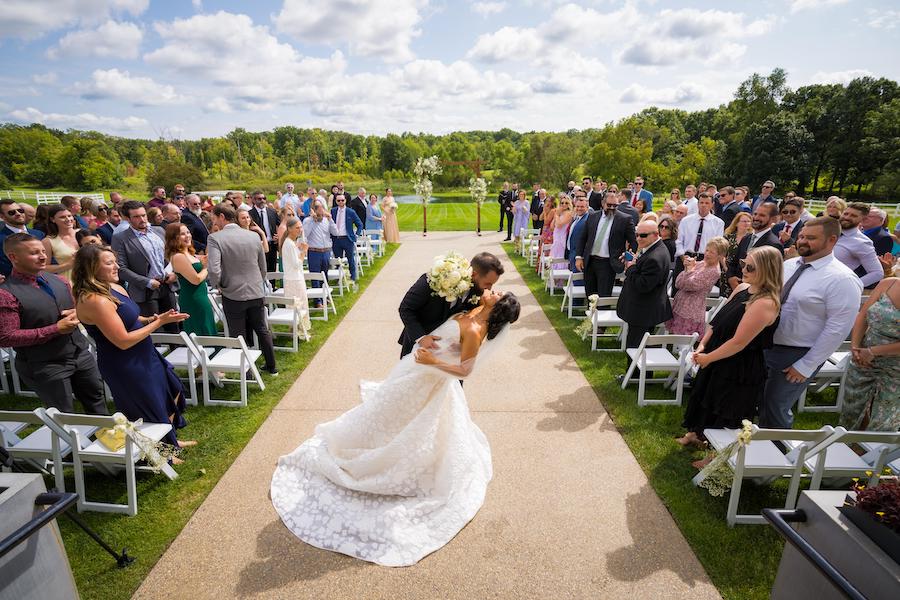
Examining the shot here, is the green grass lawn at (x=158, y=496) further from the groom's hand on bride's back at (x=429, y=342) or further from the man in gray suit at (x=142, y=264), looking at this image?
the groom's hand on bride's back at (x=429, y=342)

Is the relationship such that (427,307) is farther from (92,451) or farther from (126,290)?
(126,290)

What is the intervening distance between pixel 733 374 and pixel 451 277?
10.1 feet

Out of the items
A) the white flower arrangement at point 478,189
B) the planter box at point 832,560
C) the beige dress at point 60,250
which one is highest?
the white flower arrangement at point 478,189

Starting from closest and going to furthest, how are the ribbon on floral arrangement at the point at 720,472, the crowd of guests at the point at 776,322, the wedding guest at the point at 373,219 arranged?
the ribbon on floral arrangement at the point at 720,472, the crowd of guests at the point at 776,322, the wedding guest at the point at 373,219

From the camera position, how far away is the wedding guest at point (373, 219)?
55.2 feet

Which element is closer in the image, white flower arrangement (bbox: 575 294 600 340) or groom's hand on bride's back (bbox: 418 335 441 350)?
groom's hand on bride's back (bbox: 418 335 441 350)

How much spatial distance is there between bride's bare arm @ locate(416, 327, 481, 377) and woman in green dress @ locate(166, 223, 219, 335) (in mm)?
3981

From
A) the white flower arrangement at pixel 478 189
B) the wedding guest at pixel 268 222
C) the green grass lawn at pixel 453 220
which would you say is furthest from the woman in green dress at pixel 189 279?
the green grass lawn at pixel 453 220

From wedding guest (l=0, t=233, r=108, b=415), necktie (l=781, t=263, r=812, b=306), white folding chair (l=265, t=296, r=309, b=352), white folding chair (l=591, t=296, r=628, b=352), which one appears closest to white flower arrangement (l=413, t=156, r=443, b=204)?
white folding chair (l=265, t=296, r=309, b=352)

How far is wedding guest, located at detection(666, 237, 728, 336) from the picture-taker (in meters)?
5.91

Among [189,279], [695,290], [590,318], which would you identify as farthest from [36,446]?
[695,290]

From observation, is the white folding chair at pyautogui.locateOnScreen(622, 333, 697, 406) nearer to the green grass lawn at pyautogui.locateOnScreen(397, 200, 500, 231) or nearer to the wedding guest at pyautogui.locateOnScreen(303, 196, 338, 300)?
the wedding guest at pyautogui.locateOnScreen(303, 196, 338, 300)

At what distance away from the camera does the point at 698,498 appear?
431cm

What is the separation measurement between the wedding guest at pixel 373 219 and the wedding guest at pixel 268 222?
15.6 feet
